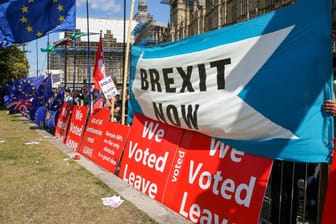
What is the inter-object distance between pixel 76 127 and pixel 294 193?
265 inches

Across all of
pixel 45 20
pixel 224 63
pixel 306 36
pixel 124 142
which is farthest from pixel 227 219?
pixel 45 20

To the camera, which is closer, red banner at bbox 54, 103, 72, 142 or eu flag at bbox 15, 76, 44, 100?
red banner at bbox 54, 103, 72, 142

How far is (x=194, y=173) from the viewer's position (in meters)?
4.61

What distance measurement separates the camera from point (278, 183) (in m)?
4.11

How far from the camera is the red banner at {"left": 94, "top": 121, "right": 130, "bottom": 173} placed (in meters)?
6.67

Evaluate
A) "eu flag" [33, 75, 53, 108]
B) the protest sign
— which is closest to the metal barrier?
the protest sign

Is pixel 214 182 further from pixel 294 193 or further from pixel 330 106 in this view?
pixel 330 106

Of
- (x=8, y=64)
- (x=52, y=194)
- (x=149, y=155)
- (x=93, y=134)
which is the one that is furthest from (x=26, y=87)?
(x=8, y=64)

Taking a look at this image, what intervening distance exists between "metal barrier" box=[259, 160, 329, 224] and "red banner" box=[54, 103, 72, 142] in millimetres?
7576

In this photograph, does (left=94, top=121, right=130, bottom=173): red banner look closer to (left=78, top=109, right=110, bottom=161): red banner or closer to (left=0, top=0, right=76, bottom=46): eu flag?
(left=78, top=109, right=110, bottom=161): red banner

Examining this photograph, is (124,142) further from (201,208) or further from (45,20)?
(45,20)

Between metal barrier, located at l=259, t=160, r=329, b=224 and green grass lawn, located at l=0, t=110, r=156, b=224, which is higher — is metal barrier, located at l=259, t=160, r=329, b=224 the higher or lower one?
the higher one

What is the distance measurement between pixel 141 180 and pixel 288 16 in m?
3.20

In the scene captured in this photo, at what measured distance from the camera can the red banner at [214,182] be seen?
3.77m
